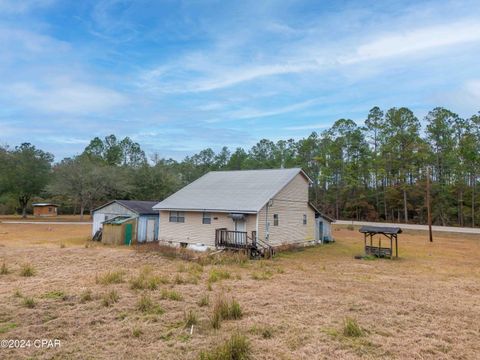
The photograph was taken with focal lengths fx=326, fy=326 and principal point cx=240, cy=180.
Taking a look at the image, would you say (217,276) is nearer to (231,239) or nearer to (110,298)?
(110,298)

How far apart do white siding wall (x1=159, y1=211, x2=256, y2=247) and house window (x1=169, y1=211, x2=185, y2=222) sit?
0.27 meters

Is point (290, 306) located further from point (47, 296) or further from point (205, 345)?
point (47, 296)

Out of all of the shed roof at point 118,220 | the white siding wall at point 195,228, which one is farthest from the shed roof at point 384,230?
the shed roof at point 118,220

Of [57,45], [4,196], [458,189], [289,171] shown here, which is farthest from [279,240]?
[4,196]

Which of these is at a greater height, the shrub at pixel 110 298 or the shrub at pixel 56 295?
the shrub at pixel 110 298

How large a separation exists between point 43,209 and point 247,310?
62.0 m

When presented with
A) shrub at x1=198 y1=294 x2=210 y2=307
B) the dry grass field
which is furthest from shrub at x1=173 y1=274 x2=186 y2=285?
shrub at x1=198 y1=294 x2=210 y2=307

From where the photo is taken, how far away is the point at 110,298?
8.54 metres

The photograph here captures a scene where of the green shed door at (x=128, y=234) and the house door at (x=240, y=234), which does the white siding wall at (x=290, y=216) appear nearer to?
the house door at (x=240, y=234)

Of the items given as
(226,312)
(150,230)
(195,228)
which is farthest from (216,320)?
(150,230)

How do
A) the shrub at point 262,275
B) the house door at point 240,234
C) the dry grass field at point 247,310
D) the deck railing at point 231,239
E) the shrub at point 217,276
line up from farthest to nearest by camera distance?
the house door at point 240,234 → the deck railing at point 231,239 → the shrub at point 262,275 → the shrub at point 217,276 → the dry grass field at point 247,310

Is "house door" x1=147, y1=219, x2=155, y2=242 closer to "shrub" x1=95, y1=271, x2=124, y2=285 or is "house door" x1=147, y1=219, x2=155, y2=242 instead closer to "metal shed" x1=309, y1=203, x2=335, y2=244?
"metal shed" x1=309, y1=203, x2=335, y2=244

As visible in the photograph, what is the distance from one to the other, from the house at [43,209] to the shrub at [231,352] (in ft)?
207

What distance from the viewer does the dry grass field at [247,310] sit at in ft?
19.2
